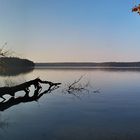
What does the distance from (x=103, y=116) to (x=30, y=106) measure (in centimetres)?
739

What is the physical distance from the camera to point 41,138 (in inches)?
784

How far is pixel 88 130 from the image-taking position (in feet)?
72.5

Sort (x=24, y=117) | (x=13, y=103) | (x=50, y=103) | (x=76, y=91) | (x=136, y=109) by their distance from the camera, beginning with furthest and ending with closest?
(x=76, y=91) < (x=50, y=103) < (x=13, y=103) < (x=136, y=109) < (x=24, y=117)

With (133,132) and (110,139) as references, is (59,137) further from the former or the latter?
(133,132)

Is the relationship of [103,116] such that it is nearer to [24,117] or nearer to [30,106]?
[24,117]

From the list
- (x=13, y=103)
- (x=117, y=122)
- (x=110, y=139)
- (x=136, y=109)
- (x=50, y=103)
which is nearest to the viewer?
(x=110, y=139)

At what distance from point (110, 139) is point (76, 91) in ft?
97.5

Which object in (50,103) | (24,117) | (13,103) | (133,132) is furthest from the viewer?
(50,103)

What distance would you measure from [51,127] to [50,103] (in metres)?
12.9

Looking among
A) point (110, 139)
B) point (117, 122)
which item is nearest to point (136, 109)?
point (117, 122)

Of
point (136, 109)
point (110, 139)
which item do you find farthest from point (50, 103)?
point (110, 139)

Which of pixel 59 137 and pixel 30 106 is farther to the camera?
pixel 30 106

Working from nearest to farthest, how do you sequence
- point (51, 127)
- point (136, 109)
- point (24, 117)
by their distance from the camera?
point (51, 127) < point (24, 117) < point (136, 109)

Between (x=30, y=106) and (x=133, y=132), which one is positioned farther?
(x=30, y=106)
